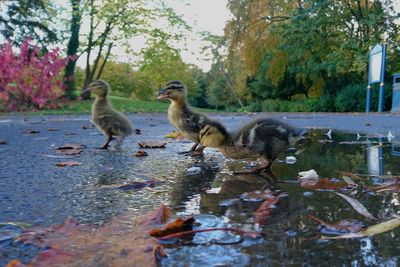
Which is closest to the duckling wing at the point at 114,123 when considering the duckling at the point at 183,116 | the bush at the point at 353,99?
the duckling at the point at 183,116

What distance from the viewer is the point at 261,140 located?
237 centimetres

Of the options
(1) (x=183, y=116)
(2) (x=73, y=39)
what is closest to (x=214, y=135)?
(1) (x=183, y=116)

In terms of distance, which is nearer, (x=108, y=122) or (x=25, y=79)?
(x=108, y=122)

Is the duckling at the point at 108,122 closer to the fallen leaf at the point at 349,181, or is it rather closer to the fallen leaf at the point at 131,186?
the fallen leaf at the point at 131,186

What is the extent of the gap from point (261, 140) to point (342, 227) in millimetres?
1219

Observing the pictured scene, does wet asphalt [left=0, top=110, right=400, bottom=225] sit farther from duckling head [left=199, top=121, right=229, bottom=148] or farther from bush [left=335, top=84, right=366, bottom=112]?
bush [left=335, top=84, right=366, bottom=112]

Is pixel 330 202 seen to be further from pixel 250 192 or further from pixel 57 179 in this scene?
pixel 57 179

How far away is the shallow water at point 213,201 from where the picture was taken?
0.98 m

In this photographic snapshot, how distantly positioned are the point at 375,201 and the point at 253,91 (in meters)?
32.6

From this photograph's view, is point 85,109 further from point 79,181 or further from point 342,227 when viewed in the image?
point 342,227

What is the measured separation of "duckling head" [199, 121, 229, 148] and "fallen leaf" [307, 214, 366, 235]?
53.9 inches

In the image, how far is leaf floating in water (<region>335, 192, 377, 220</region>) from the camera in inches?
51.5

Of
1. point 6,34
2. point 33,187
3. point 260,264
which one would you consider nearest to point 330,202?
point 260,264

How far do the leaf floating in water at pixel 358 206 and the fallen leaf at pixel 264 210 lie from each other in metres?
0.25
